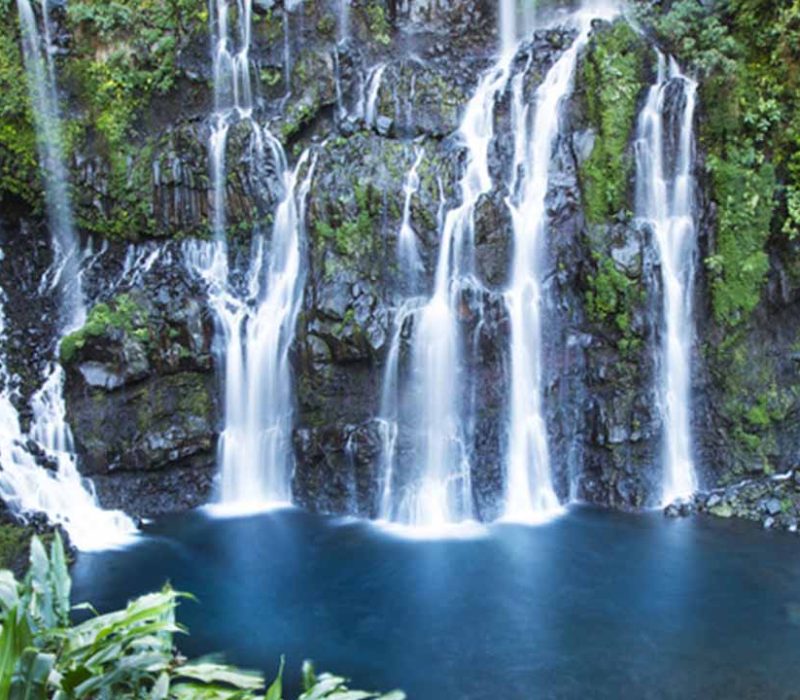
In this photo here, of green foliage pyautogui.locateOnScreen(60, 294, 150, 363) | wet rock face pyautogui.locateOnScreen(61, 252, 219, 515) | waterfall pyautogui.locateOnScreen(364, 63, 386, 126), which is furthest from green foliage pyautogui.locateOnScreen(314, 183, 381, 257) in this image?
green foliage pyautogui.locateOnScreen(60, 294, 150, 363)

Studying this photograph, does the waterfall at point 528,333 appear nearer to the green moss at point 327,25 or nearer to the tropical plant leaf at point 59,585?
the green moss at point 327,25

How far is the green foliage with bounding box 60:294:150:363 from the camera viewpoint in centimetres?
1509

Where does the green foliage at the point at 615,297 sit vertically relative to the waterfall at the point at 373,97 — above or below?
below

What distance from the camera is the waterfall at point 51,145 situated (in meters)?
16.6

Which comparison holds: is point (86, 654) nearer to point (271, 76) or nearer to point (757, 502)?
point (757, 502)

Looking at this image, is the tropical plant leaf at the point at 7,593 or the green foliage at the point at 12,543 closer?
the tropical plant leaf at the point at 7,593

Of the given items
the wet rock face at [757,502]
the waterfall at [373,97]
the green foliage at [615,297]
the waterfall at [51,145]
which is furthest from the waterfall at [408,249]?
the waterfall at [51,145]

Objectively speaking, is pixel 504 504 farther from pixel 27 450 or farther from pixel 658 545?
pixel 27 450

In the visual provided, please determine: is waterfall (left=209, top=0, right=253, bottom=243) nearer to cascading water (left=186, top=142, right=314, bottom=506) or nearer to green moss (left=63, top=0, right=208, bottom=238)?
green moss (left=63, top=0, right=208, bottom=238)

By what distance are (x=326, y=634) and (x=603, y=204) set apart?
29.8ft

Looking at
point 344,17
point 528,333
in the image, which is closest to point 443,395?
point 528,333

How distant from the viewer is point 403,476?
1467cm

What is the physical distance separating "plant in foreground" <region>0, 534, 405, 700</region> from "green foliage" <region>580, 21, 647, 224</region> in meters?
12.2

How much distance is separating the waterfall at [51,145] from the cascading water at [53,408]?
2cm
